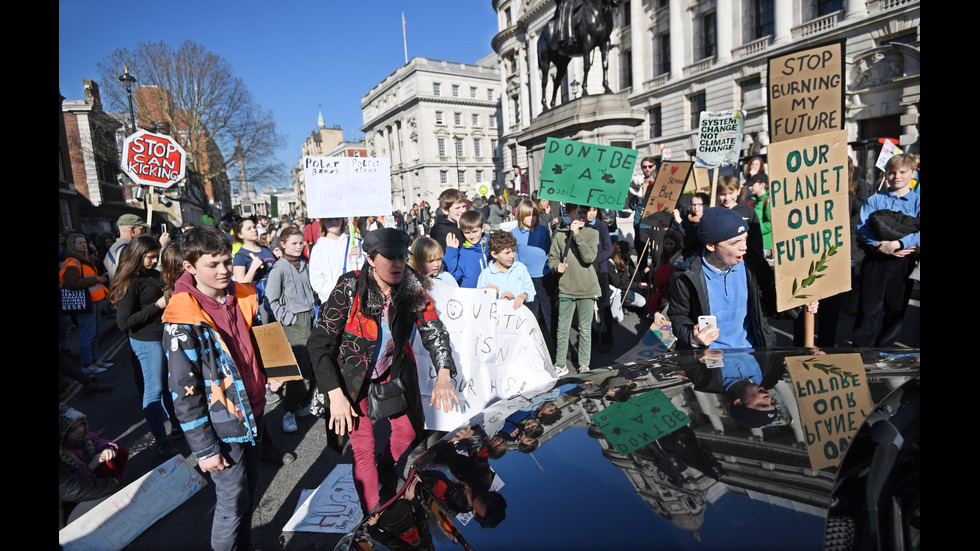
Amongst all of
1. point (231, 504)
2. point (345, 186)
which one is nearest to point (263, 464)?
point (231, 504)

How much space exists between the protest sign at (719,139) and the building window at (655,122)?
28.2m

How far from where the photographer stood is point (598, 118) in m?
10.2

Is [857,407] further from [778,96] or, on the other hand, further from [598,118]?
[598,118]

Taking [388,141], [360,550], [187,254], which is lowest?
[360,550]

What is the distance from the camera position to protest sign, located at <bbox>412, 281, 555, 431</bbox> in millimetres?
3547

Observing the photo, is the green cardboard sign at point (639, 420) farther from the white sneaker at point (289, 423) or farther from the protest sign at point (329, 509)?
the white sneaker at point (289, 423)

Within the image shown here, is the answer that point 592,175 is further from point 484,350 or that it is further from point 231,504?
point 231,504

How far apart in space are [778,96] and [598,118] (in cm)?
721

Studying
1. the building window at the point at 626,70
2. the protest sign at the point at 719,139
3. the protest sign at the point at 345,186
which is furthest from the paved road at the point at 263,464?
the building window at the point at 626,70

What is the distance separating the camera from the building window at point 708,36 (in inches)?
1160

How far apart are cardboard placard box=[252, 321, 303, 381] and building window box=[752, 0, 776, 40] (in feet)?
105

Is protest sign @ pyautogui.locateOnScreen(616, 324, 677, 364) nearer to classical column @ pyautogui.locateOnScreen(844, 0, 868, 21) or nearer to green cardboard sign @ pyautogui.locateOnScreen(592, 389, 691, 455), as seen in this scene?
green cardboard sign @ pyautogui.locateOnScreen(592, 389, 691, 455)

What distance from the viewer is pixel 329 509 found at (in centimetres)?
311
